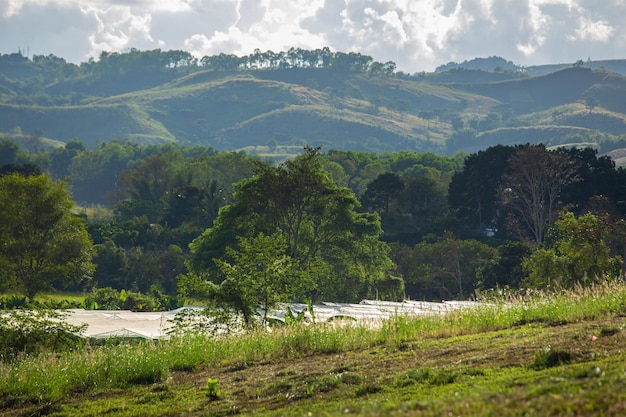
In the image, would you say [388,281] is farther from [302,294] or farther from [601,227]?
[601,227]

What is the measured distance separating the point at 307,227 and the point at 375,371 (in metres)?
42.4

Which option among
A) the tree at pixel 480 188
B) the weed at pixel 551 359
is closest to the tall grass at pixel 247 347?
the weed at pixel 551 359

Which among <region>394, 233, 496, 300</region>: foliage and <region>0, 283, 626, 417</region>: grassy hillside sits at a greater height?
<region>0, 283, 626, 417</region>: grassy hillside

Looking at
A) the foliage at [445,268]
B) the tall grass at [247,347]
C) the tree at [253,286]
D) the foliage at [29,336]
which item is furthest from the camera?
the foliage at [445,268]

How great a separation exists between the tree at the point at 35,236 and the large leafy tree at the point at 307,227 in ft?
28.8

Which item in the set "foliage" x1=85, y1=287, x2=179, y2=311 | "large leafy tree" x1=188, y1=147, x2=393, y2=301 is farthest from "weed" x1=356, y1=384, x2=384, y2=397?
"foliage" x1=85, y1=287, x2=179, y2=311

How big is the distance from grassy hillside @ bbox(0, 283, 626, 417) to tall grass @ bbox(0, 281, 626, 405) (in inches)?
1.2

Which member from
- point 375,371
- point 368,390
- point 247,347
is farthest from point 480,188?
point 368,390

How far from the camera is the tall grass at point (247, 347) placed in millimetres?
15430

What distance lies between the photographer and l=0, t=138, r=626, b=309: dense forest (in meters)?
36.1

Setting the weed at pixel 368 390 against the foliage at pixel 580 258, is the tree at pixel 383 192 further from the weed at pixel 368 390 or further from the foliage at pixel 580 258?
the weed at pixel 368 390

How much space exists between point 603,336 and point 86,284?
62797mm

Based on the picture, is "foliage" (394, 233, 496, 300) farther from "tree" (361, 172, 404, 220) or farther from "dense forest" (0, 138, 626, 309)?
"tree" (361, 172, 404, 220)

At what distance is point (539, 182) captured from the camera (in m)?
67.4
